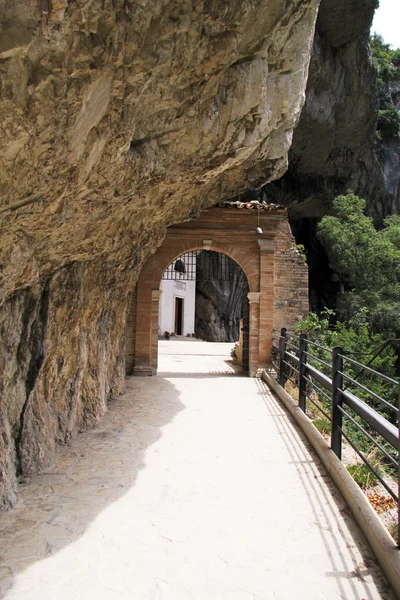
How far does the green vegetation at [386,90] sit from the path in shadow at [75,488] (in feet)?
74.5

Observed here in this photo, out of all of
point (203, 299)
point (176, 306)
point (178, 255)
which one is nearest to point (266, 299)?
point (178, 255)

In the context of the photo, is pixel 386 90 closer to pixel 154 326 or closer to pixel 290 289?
pixel 290 289

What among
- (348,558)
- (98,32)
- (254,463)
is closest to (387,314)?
(254,463)

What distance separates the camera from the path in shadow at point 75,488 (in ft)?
11.4

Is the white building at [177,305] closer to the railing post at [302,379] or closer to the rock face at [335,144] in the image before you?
the rock face at [335,144]

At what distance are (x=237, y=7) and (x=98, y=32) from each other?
1.20 meters

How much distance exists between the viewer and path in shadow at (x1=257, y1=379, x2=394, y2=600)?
10.1 feet

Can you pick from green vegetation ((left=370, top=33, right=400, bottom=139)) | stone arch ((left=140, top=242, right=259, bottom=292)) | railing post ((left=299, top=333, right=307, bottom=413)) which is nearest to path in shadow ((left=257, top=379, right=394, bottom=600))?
railing post ((left=299, top=333, right=307, bottom=413))

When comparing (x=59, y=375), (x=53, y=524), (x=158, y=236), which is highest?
(x=158, y=236)

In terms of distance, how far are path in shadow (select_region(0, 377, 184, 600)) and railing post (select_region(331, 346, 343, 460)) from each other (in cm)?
218

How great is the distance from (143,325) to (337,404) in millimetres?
7488

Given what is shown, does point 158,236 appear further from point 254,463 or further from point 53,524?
point 53,524

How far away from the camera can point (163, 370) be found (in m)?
13.1

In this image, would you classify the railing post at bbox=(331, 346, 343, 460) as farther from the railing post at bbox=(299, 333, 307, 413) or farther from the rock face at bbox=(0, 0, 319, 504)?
the rock face at bbox=(0, 0, 319, 504)
